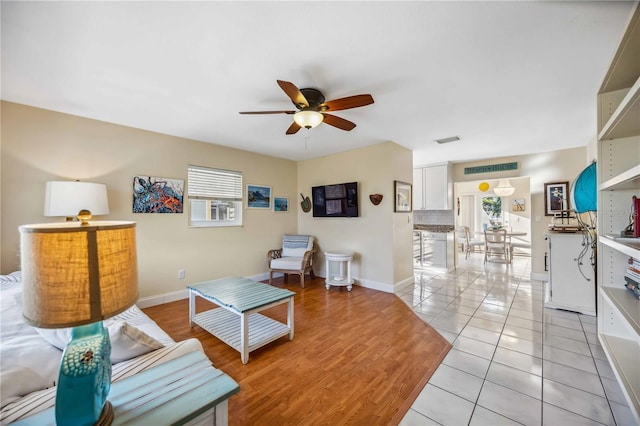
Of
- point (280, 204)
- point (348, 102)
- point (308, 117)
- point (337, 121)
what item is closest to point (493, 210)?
point (280, 204)

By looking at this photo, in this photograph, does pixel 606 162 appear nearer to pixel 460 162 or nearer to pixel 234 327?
pixel 234 327

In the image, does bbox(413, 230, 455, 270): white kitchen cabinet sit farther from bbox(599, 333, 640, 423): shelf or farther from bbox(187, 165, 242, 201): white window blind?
bbox(187, 165, 242, 201): white window blind

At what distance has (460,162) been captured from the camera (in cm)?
552

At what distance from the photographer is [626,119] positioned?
1.49m

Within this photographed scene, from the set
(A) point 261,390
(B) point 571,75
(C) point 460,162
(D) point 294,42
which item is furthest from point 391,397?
(C) point 460,162

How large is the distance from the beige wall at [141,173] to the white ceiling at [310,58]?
0.25m

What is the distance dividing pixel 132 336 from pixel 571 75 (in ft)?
11.7

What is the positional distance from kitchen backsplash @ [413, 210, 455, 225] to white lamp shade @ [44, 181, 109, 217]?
616cm

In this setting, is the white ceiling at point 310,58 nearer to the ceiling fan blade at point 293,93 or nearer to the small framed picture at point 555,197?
the ceiling fan blade at point 293,93

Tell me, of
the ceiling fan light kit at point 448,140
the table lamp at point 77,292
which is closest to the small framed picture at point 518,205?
the ceiling fan light kit at point 448,140

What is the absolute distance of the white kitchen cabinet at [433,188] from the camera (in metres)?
5.37

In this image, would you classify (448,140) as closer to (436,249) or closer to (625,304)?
(436,249)

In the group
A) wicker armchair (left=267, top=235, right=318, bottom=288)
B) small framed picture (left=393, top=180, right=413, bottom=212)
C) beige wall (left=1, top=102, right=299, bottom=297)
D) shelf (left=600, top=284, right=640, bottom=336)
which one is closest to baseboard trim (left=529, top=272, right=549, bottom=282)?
small framed picture (left=393, top=180, right=413, bottom=212)

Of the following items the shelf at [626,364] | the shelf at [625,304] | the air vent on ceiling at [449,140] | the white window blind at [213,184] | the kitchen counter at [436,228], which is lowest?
the shelf at [626,364]
